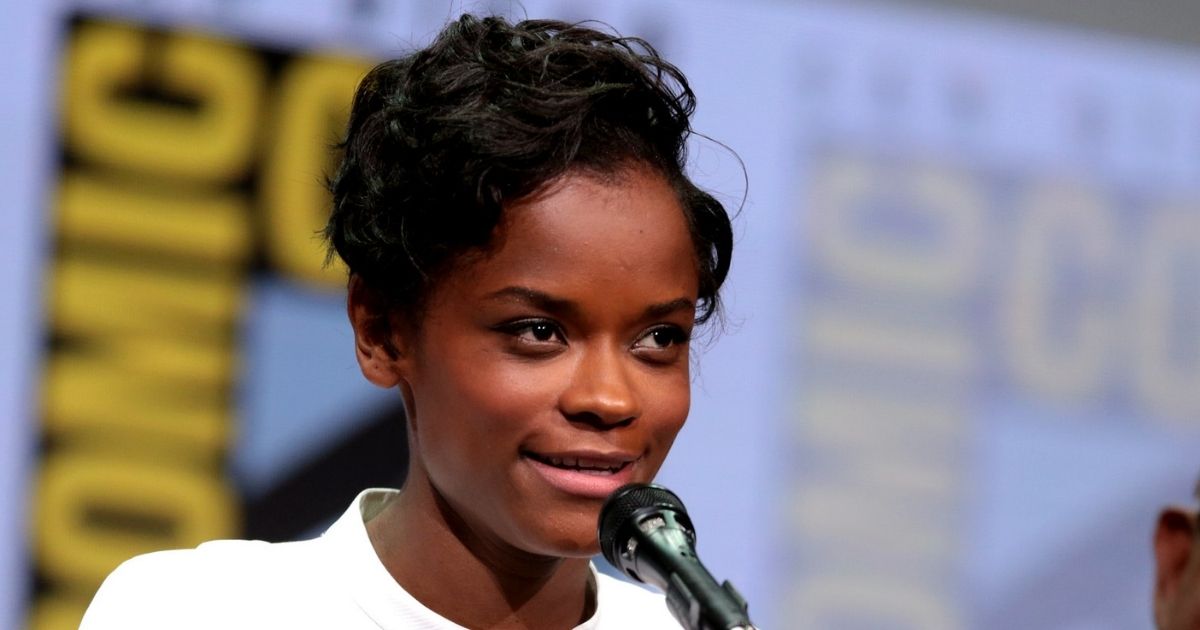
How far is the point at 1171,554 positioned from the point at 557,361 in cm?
71

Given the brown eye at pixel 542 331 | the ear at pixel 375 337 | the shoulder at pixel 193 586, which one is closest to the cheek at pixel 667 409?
the brown eye at pixel 542 331

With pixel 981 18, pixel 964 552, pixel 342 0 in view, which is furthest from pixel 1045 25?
pixel 342 0

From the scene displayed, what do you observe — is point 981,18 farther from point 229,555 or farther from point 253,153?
point 229,555

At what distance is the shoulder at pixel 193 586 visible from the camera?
148cm

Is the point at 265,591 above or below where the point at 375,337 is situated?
below

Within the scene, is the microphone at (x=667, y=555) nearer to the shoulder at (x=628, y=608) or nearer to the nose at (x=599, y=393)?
the nose at (x=599, y=393)

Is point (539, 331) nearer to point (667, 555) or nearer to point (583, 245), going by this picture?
point (583, 245)

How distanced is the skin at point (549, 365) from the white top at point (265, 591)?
0.07 m

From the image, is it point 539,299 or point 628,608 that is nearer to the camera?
point 539,299

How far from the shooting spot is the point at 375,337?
151cm

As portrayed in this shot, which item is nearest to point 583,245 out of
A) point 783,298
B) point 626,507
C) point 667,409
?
point 667,409

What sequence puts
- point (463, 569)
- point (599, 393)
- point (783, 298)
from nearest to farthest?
point (599, 393) < point (463, 569) < point (783, 298)

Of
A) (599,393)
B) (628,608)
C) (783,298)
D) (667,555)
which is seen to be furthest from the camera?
(783,298)

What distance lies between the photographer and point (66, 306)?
2529mm
